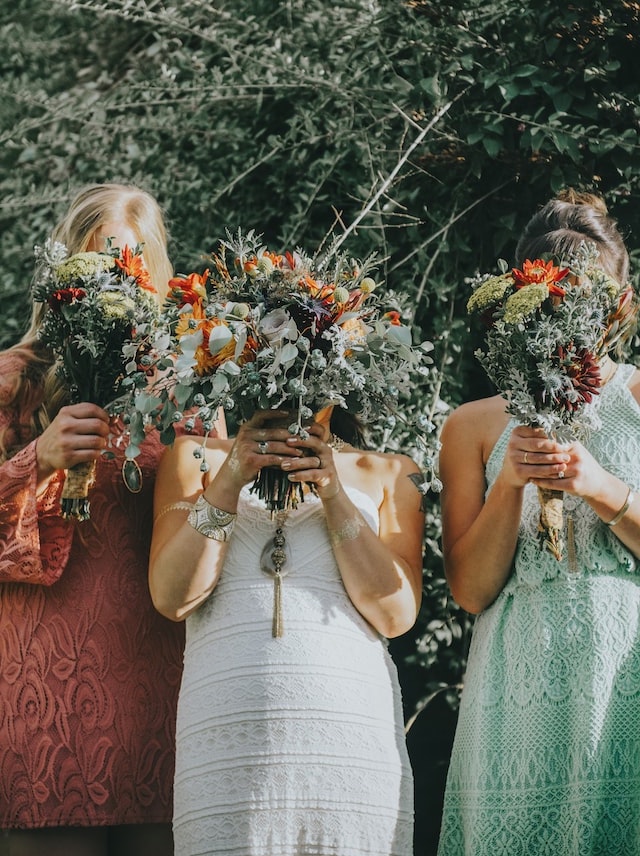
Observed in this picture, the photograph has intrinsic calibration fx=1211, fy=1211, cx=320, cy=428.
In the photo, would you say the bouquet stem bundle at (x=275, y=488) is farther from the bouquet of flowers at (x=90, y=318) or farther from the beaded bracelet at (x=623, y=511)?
the beaded bracelet at (x=623, y=511)

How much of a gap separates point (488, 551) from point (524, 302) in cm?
68

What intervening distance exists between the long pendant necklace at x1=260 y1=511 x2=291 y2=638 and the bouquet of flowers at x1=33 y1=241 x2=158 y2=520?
1.27 feet

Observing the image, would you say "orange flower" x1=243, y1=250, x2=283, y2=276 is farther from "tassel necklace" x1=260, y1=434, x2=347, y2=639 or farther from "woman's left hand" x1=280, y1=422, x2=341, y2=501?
"tassel necklace" x1=260, y1=434, x2=347, y2=639

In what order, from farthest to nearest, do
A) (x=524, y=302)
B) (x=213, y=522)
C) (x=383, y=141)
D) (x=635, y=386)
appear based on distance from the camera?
(x=383, y=141)
(x=635, y=386)
(x=213, y=522)
(x=524, y=302)

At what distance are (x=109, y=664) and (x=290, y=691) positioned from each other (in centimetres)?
61

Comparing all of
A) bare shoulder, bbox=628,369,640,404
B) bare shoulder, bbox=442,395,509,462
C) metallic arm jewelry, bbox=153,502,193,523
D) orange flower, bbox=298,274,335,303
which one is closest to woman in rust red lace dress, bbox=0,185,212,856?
metallic arm jewelry, bbox=153,502,193,523

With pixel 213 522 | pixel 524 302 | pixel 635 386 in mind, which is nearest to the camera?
pixel 524 302

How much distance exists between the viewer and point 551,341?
2.94 metres

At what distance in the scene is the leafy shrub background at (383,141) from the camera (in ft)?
13.7

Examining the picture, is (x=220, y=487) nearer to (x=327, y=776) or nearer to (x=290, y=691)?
(x=290, y=691)

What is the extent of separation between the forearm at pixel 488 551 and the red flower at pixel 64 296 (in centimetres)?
119

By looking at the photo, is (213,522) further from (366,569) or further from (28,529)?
(28,529)

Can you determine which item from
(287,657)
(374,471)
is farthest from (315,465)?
(287,657)

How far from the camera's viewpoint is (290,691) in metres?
2.98
